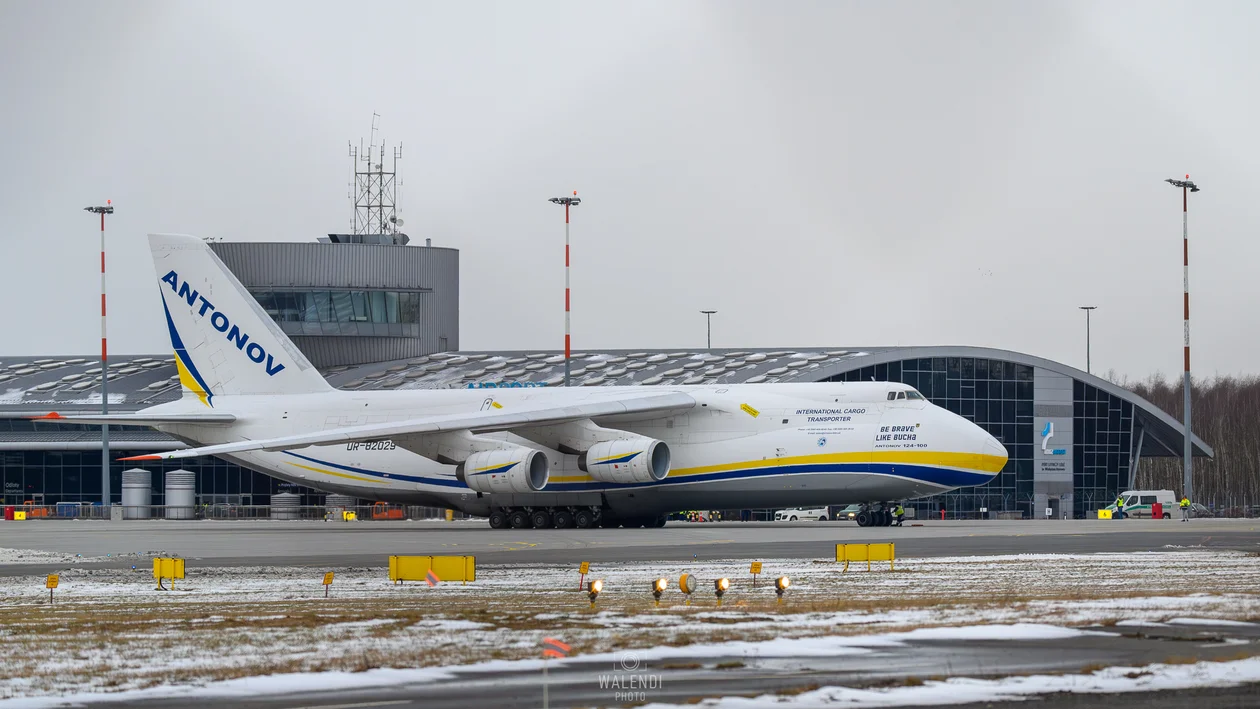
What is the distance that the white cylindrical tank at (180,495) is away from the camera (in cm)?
6831

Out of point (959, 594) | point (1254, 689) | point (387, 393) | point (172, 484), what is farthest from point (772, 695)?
point (172, 484)

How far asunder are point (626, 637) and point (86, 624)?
21.1 feet

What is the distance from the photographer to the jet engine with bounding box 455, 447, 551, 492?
149ft

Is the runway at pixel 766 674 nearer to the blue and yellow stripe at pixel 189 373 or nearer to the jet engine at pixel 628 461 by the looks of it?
the jet engine at pixel 628 461

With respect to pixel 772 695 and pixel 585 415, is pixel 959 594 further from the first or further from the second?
pixel 585 415

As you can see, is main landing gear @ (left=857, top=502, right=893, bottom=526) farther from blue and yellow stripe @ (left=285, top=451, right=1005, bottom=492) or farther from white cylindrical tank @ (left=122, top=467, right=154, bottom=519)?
white cylindrical tank @ (left=122, top=467, right=154, bottom=519)

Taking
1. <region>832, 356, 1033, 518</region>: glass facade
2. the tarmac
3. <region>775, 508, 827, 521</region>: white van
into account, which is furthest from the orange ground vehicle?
<region>832, 356, 1033, 518</region>: glass facade

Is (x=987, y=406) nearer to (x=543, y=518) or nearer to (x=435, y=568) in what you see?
(x=543, y=518)

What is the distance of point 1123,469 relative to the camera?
74312 millimetres

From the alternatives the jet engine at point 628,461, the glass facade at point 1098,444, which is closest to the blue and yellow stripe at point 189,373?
the jet engine at point 628,461

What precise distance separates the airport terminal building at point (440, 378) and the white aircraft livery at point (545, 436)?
675 inches

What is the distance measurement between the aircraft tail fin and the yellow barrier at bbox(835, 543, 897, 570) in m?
28.2

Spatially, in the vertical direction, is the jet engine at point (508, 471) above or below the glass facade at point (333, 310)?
below

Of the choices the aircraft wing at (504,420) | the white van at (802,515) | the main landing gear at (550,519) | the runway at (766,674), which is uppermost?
the aircraft wing at (504,420)
